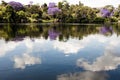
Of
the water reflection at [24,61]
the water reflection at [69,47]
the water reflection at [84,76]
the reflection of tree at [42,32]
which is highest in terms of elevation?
the water reflection at [84,76]

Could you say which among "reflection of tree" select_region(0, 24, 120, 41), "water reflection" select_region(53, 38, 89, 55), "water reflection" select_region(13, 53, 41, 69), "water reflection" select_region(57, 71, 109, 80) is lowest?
"reflection of tree" select_region(0, 24, 120, 41)

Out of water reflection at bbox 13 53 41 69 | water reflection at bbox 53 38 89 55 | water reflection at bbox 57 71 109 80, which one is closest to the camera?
water reflection at bbox 57 71 109 80

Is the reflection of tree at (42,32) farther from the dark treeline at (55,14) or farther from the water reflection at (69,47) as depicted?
the dark treeline at (55,14)

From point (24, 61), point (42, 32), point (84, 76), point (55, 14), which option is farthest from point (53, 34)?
point (55, 14)

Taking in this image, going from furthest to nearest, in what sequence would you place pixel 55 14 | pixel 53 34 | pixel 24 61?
pixel 55 14 → pixel 53 34 → pixel 24 61

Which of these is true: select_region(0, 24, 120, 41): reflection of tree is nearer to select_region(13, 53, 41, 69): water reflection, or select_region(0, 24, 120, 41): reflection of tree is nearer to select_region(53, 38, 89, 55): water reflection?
select_region(53, 38, 89, 55): water reflection

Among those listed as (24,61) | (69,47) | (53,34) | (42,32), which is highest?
(24,61)

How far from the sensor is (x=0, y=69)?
12.0 metres

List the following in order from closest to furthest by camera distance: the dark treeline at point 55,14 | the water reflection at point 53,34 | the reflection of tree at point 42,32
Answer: the water reflection at point 53,34 → the reflection of tree at point 42,32 → the dark treeline at point 55,14

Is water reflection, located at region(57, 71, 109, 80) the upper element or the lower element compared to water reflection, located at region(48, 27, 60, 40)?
upper

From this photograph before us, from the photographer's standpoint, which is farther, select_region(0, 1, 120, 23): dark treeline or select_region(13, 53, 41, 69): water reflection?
select_region(0, 1, 120, 23): dark treeline

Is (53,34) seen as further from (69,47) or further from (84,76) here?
(84,76)

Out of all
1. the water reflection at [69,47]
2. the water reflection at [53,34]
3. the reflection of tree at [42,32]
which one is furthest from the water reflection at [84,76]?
the water reflection at [53,34]

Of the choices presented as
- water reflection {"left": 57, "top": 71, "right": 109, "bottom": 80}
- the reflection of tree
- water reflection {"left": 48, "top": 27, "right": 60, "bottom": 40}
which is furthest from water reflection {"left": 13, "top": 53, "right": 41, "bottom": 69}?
water reflection {"left": 48, "top": 27, "right": 60, "bottom": 40}
